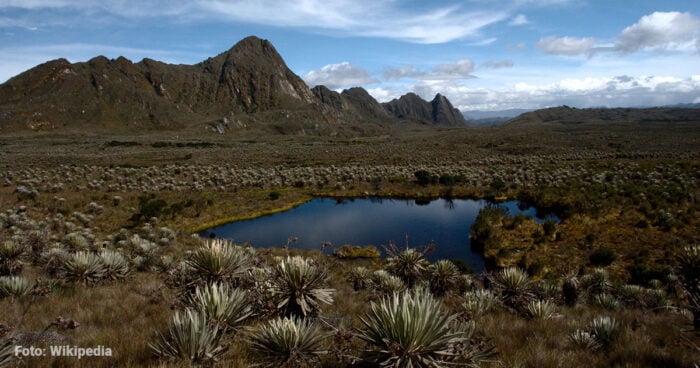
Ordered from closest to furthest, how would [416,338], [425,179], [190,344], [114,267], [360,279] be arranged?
[416,338], [190,344], [114,267], [360,279], [425,179]

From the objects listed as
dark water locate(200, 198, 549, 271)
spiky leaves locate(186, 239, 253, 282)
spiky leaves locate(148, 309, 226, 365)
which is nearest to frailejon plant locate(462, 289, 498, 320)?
spiky leaves locate(186, 239, 253, 282)

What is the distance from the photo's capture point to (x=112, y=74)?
156250 millimetres

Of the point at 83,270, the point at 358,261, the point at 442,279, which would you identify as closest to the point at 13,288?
the point at 83,270

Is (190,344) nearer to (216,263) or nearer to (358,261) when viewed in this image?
(216,263)

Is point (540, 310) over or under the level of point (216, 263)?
under

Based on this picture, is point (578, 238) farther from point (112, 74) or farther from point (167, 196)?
point (112, 74)

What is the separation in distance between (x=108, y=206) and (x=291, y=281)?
21.3 metres

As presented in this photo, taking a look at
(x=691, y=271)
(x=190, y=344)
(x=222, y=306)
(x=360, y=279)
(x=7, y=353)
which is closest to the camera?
(x=7, y=353)

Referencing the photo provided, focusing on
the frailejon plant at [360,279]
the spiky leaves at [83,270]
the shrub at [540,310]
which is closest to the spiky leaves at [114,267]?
the spiky leaves at [83,270]

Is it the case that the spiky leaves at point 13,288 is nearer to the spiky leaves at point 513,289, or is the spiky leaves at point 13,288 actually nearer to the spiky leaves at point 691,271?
the spiky leaves at point 513,289

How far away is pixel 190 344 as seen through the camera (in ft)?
11.7

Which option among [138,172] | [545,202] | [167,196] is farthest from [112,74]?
[545,202]

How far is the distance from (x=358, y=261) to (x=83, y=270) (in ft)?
32.4

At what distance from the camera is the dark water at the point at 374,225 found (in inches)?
699
